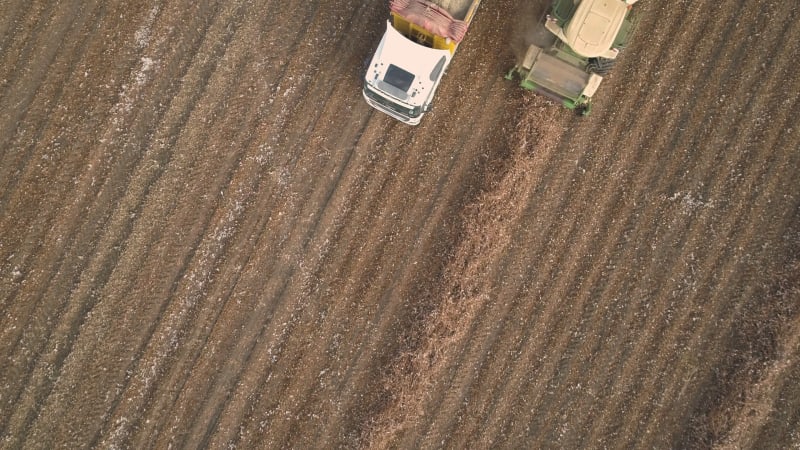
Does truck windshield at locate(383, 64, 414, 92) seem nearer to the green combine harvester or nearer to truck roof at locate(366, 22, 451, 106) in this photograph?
truck roof at locate(366, 22, 451, 106)

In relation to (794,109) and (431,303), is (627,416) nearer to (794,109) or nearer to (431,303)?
(431,303)

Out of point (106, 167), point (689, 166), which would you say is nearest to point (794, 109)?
point (689, 166)

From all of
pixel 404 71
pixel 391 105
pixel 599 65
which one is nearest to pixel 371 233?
pixel 391 105

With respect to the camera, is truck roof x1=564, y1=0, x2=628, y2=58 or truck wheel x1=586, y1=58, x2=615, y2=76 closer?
truck roof x1=564, y1=0, x2=628, y2=58

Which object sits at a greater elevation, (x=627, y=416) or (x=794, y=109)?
(x=794, y=109)

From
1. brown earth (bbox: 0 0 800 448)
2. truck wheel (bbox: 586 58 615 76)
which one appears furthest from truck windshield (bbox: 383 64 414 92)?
truck wheel (bbox: 586 58 615 76)

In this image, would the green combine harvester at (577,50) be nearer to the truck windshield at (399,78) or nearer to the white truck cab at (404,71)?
the white truck cab at (404,71)
